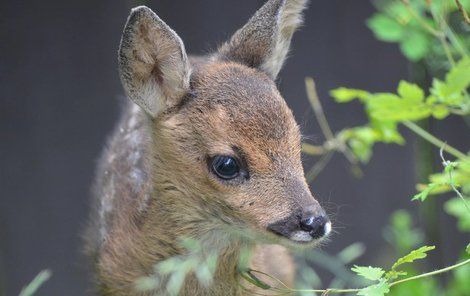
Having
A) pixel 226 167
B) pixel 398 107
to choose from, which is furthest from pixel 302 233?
pixel 398 107

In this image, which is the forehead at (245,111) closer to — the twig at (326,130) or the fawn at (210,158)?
the fawn at (210,158)

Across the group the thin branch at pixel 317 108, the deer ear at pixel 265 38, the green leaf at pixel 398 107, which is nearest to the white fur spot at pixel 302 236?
the green leaf at pixel 398 107

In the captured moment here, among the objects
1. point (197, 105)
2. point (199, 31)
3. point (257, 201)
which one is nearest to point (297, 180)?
A: point (257, 201)

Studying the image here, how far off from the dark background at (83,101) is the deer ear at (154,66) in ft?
6.19

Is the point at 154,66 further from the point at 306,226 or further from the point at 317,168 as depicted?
the point at 317,168

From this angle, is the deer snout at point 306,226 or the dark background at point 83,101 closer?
the deer snout at point 306,226

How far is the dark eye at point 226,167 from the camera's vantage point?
3.27 meters

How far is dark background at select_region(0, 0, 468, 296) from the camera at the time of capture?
5391 millimetres

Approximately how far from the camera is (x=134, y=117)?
4.42 m

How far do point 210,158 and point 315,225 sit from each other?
1.66 ft

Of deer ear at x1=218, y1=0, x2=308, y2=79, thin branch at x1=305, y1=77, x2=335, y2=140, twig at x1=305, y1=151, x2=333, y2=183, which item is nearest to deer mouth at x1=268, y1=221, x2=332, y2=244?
deer ear at x1=218, y1=0, x2=308, y2=79

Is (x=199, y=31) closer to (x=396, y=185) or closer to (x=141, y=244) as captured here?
(x=396, y=185)

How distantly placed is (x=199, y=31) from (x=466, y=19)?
2.52m

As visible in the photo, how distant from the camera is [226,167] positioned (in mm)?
A: 3283
